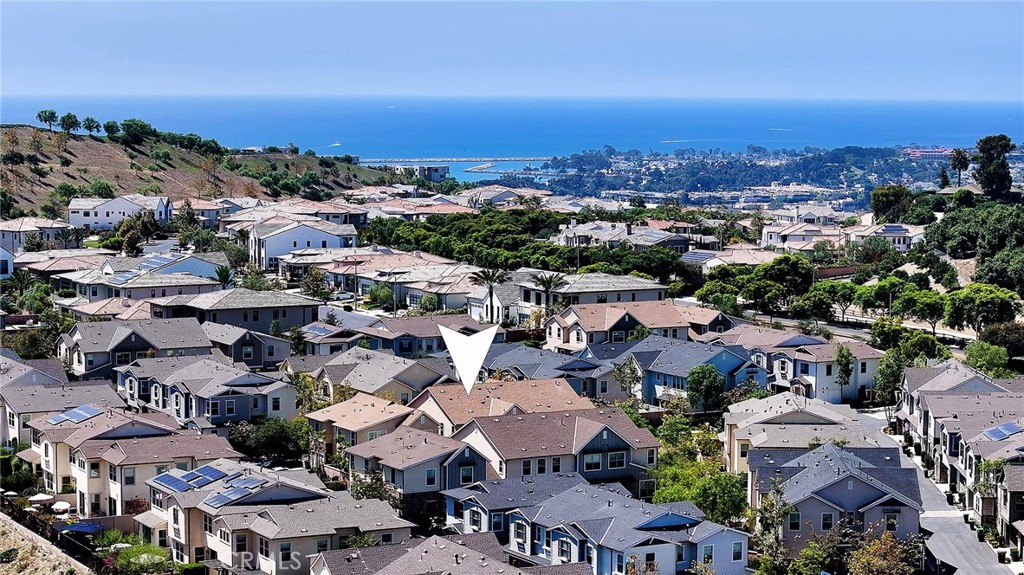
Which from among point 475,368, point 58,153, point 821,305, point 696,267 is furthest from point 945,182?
point 475,368

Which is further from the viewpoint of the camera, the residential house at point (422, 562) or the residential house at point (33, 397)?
the residential house at point (33, 397)

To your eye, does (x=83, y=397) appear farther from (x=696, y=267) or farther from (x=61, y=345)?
(x=696, y=267)

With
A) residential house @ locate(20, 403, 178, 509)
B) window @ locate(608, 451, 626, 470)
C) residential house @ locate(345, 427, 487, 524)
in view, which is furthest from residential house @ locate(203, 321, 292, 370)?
window @ locate(608, 451, 626, 470)

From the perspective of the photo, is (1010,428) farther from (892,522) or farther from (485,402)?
(485,402)

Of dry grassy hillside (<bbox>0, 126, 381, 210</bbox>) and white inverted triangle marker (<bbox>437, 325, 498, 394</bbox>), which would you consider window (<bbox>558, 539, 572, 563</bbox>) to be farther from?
dry grassy hillside (<bbox>0, 126, 381, 210</bbox>)

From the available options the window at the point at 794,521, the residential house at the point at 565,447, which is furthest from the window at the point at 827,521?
the residential house at the point at 565,447

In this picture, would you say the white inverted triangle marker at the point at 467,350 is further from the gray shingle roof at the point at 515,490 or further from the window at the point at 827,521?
the window at the point at 827,521

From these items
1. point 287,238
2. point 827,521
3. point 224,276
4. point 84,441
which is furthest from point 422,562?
point 287,238
